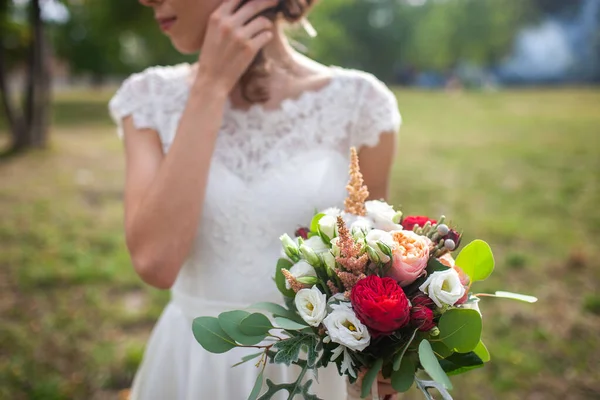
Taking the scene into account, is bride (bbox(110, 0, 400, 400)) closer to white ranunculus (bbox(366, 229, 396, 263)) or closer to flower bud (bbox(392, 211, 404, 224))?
flower bud (bbox(392, 211, 404, 224))

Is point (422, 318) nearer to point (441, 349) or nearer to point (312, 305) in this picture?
point (441, 349)

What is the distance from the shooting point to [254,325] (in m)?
1.14

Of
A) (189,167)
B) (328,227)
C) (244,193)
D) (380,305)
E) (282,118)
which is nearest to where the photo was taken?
(380,305)

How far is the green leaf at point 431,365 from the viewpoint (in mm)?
987

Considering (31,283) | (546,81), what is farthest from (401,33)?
(31,283)

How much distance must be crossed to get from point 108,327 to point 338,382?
9.57 feet

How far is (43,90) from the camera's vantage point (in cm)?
1128

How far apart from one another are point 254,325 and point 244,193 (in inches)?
27.3

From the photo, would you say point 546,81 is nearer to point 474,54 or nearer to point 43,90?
point 474,54

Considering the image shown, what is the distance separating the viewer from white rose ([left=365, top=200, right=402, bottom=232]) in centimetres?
123

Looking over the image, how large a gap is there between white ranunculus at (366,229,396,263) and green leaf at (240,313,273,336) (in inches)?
11.1

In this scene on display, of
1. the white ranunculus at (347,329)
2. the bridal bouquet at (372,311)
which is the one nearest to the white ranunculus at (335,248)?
the bridal bouquet at (372,311)

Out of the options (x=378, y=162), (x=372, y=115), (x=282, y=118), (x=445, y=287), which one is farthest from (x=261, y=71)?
(x=445, y=287)

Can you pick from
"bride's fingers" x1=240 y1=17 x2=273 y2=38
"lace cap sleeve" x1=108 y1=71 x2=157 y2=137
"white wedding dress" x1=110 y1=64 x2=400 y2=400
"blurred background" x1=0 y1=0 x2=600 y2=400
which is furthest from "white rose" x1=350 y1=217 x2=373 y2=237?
"blurred background" x1=0 y1=0 x2=600 y2=400
